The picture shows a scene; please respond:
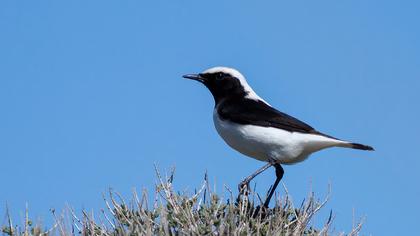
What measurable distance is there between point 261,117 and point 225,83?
53.0 inches

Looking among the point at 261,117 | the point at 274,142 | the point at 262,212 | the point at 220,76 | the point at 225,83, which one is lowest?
the point at 262,212

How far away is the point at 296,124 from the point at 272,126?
295 mm

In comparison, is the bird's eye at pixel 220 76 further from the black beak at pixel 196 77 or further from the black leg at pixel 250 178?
the black leg at pixel 250 178

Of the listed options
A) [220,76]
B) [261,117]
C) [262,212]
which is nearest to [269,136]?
[261,117]

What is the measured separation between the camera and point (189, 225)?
731 centimetres

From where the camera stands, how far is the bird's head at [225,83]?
434 inches

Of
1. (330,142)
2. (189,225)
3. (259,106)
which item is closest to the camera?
(189,225)

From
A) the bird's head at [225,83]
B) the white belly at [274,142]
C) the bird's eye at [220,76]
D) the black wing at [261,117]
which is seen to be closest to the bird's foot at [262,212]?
the white belly at [274,142]

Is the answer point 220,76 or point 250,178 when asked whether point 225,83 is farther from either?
point 250,178

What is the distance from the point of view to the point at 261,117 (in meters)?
9.91

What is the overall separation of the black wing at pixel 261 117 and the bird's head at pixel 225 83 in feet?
1.98

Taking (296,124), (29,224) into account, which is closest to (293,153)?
(296,124)

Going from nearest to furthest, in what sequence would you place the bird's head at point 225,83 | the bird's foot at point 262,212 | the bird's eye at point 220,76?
1. the bird's foot at point 262,212
2. the bird's head at point 225,83
3. the bird's eye at point 220,76

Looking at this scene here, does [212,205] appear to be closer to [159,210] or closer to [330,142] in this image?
[159,210]
